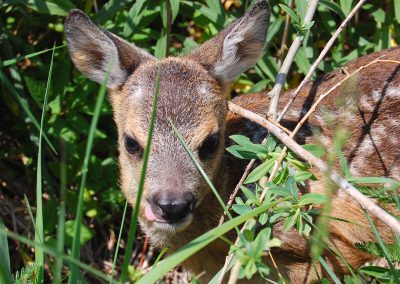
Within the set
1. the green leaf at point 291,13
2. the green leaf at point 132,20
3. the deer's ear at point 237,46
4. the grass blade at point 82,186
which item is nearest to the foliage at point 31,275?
the grass blade at point 82,186

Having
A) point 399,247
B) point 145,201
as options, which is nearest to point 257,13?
point 145,201

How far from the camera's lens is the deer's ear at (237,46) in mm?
4062

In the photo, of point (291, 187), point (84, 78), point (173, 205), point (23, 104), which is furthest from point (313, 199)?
point (84, 78)

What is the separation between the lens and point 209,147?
3844 mm

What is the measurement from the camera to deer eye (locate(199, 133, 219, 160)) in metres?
3.79

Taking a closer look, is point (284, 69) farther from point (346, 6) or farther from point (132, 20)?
point (132, 20)

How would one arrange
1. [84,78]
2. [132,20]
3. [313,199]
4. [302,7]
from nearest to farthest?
1. [313,199]
2. [302,7]
3. [132,20]
4. [84,78]

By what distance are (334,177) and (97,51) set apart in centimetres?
181

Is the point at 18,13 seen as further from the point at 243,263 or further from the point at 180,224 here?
the point at 243,263

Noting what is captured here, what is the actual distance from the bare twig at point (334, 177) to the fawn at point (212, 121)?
0.32 metres

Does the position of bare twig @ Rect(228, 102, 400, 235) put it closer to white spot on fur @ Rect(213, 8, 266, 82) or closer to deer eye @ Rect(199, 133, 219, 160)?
deer eye @ Rect(199, 133, 219, 160)

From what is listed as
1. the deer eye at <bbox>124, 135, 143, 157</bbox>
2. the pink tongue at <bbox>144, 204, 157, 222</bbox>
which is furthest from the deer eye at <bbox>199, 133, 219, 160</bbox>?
the pink tongue at <bbox>144, 204, 157, 222</bbox>

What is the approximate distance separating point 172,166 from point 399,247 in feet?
3.73

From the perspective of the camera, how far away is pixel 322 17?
16.8 ft
